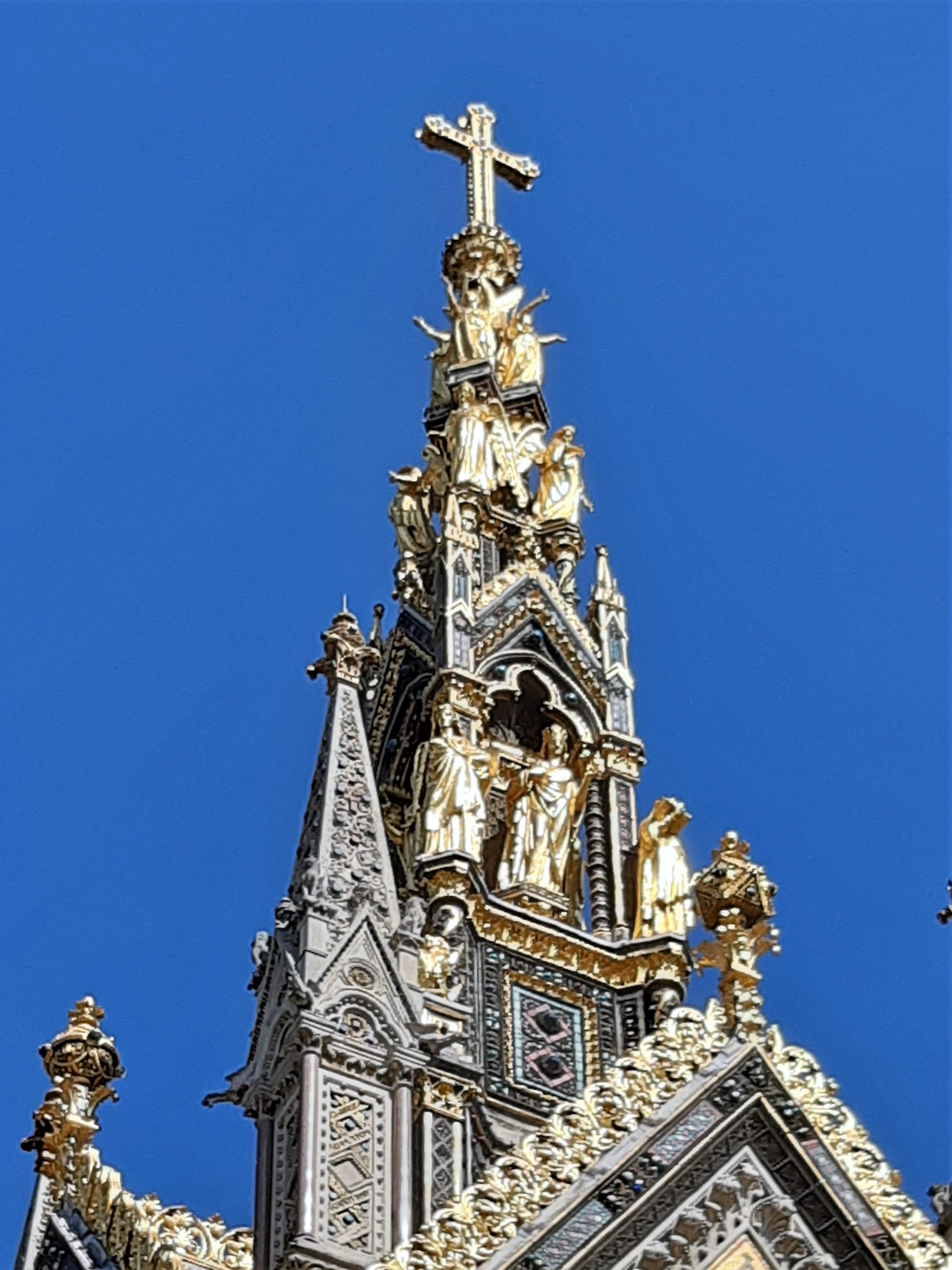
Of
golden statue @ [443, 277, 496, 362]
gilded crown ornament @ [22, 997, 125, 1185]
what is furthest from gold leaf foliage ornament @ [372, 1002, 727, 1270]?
golden statue @ [443, 277, 496, 362]

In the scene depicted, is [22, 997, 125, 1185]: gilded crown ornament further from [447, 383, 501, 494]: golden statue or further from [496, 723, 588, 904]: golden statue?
[447, 383, 501, 494]: golden statue

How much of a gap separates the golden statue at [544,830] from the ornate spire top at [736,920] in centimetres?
704

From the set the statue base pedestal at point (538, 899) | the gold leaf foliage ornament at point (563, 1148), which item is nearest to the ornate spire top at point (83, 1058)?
the gold leaf foliage ornament at point (563, 1148)

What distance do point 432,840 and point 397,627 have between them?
4797mm

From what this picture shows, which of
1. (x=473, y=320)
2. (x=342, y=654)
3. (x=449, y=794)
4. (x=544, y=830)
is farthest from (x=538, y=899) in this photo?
(x=473, y=320)

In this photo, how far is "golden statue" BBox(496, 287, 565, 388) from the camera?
36.2m

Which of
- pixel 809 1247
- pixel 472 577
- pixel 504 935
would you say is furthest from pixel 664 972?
pixel 809 1247

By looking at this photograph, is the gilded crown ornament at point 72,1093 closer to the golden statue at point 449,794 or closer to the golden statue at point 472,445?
the golden statue at point 449,794

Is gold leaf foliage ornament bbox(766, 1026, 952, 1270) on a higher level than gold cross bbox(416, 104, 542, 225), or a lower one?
lower

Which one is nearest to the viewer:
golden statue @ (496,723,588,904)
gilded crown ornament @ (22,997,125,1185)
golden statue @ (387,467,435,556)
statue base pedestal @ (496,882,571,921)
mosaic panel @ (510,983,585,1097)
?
gilded crown ornament @ (22,997,125,1185)

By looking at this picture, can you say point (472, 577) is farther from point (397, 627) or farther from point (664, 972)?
point (664, 972)

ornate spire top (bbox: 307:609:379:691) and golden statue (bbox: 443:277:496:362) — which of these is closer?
ornate spire top (bbox: 307:609:379:691)

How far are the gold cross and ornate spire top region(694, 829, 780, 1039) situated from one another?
57.0 feet

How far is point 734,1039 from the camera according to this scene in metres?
21.7
